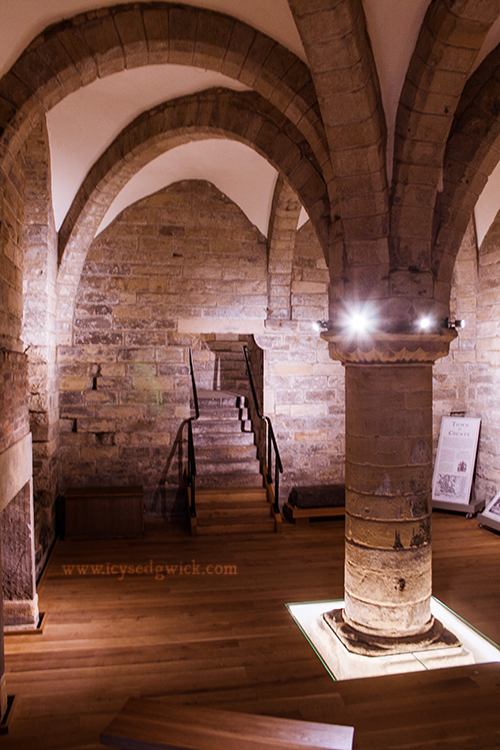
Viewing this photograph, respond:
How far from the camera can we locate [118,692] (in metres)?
2.94

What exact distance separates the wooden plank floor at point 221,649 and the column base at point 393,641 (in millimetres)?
215

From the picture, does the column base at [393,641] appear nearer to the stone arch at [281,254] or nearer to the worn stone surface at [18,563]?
the worn stone surface at [18,563]

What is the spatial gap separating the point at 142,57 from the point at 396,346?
233 centimetres

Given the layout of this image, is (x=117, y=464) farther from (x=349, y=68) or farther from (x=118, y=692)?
(x=349, y=68)

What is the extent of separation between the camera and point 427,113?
298 cm

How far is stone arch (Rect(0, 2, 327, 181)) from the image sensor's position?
308 cm

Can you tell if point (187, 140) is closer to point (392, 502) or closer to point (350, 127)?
point (350, 127)

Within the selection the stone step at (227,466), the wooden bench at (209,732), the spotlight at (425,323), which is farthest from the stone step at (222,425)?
the wooden bench at (209,732)

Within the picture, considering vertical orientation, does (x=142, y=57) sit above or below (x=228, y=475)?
above

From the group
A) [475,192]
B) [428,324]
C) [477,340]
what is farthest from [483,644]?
[477,340]

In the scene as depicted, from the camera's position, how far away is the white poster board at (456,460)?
6492 mm

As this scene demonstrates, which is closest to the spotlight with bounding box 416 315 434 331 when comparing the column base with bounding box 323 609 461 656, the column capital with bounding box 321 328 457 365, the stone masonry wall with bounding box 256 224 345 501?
the column capital with bounding box 321 328 457 365

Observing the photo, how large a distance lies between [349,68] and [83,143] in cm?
296

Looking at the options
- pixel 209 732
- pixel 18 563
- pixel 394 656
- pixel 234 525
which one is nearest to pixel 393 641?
pixel 394 656
